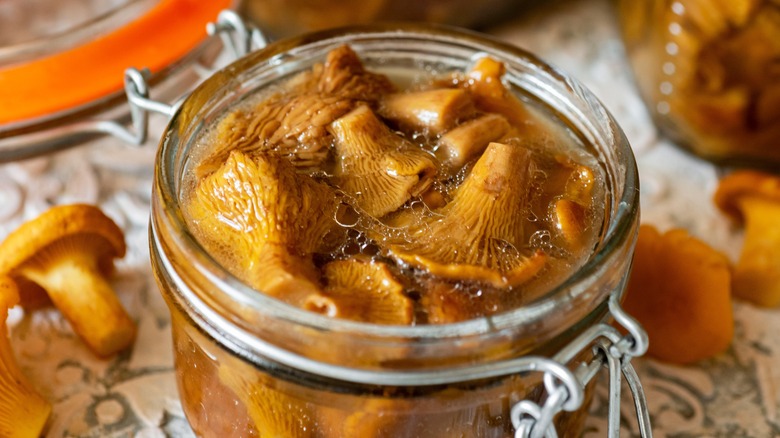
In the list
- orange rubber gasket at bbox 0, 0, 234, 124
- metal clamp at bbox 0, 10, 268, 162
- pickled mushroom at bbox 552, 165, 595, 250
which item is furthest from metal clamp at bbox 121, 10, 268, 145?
pickled mushroom at bbox 552, 165, 595, 250

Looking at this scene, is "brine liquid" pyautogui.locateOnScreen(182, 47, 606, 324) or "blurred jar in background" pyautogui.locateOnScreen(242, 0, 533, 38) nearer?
"brine liquid" pyautogui.locateOnScreen(182, 47, 606, 324)

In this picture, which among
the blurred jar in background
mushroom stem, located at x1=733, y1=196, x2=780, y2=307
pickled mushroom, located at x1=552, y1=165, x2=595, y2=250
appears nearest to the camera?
pickled mushroom, located at x1=552, y1=165, x2=595, y2=250

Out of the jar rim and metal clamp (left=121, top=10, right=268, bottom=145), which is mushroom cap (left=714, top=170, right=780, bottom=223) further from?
metal clamp (left=121, top=10, right=268, bottom=145)

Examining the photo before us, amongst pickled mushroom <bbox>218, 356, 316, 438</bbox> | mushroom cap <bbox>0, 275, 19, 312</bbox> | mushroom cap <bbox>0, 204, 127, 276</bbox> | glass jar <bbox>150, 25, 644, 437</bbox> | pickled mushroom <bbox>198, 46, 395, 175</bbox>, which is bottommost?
mushroom cap <bbox>0, 275, 19, 312</bbox>

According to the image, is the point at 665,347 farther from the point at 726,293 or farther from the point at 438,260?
the point at 438,260

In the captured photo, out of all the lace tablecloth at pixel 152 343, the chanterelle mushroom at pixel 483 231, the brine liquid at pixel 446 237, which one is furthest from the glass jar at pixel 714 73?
the chanterelle mushroom at pixel 483 231

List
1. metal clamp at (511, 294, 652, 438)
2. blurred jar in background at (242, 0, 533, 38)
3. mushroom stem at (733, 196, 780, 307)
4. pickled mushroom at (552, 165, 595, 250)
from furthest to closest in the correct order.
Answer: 1. blurred jar in background at (242, 0, 533, 38)
2. mushroom stem at (733, 196, 780, 307)
3. pickled mushroom at (552, 165, 595, 250)
4. metal clamp at (511, 294, 652, 438)

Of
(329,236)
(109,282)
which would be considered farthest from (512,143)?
(109,282)
